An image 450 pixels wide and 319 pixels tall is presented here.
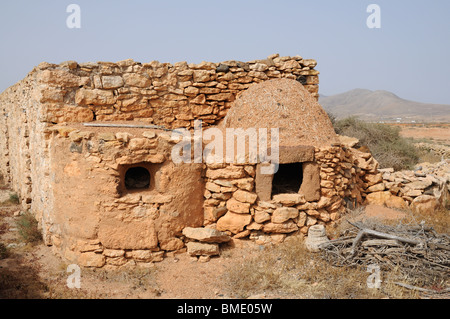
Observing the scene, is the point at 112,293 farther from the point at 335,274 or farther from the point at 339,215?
the point at 339,215

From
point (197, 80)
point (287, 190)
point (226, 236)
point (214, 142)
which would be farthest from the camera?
point (197, 80)

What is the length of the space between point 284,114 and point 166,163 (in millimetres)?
2346

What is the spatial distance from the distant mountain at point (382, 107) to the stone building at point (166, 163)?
2508 inches

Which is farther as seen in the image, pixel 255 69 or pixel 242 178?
pixel 255 69

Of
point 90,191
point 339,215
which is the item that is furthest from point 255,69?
point 90,191

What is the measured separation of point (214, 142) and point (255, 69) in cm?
220

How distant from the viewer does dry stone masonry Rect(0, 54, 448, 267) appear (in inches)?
193

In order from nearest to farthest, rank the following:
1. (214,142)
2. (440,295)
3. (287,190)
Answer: (440,295) → (214,142) → (287,190)

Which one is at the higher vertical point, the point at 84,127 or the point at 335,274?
the point at 84,127

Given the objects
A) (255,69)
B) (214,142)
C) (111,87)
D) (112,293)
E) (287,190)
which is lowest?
(112,293)

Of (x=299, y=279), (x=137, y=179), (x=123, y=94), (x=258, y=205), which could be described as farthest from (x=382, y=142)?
(x=123, y=94)

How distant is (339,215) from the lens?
19.4ft

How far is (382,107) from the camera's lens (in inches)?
3110

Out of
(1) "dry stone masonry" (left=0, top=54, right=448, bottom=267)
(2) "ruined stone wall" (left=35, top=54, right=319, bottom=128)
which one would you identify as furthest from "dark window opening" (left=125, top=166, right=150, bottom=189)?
(2) "ruined stone wall" (left=35, top=54, right=319, bottom=128)
